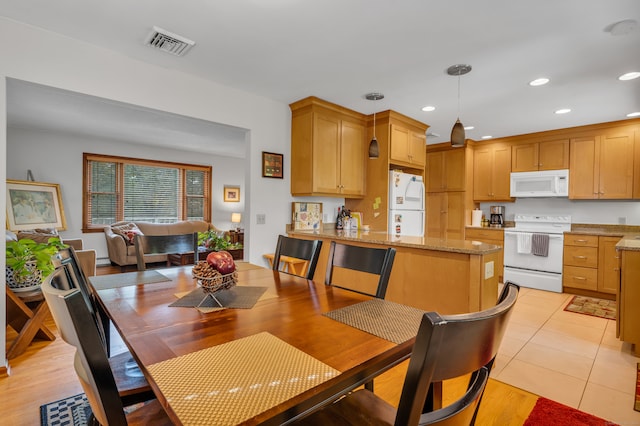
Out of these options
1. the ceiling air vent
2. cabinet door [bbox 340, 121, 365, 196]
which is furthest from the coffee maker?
the ceiling air vent

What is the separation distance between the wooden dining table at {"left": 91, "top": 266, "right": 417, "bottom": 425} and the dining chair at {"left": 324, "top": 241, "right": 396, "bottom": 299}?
0.15m

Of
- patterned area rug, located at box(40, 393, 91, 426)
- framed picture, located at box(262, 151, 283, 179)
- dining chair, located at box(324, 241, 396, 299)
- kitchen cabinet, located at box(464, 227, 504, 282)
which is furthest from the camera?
kitchen cabinet, located at box(464, 227, 504, 282)

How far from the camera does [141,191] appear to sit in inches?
268

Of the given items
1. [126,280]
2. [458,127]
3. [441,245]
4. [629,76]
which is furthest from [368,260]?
[629,76]

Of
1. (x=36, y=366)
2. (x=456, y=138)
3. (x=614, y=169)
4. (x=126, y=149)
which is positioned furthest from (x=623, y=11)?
(x=126, y=149)

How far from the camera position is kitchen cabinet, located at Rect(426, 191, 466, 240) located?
5.46 meters

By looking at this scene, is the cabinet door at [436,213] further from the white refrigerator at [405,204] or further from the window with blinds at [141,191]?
the window with blinds at [141,191]

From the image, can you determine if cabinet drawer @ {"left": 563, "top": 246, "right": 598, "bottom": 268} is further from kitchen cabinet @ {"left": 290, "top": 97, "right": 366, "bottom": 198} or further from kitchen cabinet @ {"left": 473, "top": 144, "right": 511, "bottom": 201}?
kitchen cabinet @ {"left": 290, "top": 97, "right": 366, "bottom": 198}

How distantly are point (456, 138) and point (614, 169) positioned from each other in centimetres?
327

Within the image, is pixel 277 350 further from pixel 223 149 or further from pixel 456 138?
pixel 223 149

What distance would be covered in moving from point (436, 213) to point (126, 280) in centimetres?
520

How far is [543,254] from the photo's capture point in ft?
14.8

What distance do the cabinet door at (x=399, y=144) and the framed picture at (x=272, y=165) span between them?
4.53 ft

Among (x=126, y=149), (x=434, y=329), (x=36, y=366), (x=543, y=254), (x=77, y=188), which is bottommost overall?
(x=36, y=366)
